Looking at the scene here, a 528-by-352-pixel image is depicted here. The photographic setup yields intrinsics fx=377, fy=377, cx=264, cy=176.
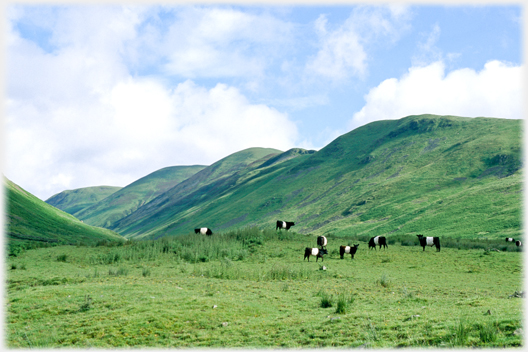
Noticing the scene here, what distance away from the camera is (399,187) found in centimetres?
10575

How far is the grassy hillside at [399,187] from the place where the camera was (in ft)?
253

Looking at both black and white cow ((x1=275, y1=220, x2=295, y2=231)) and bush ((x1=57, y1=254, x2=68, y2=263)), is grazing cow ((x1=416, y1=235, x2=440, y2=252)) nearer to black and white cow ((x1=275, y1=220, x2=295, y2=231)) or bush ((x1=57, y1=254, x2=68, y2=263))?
black and white cow ((x1=275, y1=220, x2=295, y2=231))

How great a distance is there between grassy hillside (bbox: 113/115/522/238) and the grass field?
1804 inches

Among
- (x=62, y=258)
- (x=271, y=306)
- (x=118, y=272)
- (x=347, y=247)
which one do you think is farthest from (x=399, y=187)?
(x=271, y=306)

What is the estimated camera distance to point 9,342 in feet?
37.1

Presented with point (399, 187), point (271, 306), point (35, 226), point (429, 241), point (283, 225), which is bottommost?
point (271, 306)

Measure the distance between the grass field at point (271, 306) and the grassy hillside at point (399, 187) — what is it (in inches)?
1804

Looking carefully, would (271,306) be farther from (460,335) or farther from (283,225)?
(283,225)

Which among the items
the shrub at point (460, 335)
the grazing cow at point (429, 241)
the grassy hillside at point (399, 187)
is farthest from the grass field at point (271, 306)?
the grassy hillside at point (399, 187)

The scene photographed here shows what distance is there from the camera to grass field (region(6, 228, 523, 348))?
9844mm

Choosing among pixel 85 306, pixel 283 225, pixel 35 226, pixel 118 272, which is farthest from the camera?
pixel 35 226

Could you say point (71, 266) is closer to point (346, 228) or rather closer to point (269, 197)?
point (346, 228)

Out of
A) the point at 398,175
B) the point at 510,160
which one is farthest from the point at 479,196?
the point at 398,175

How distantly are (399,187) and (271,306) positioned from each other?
98.6 m
